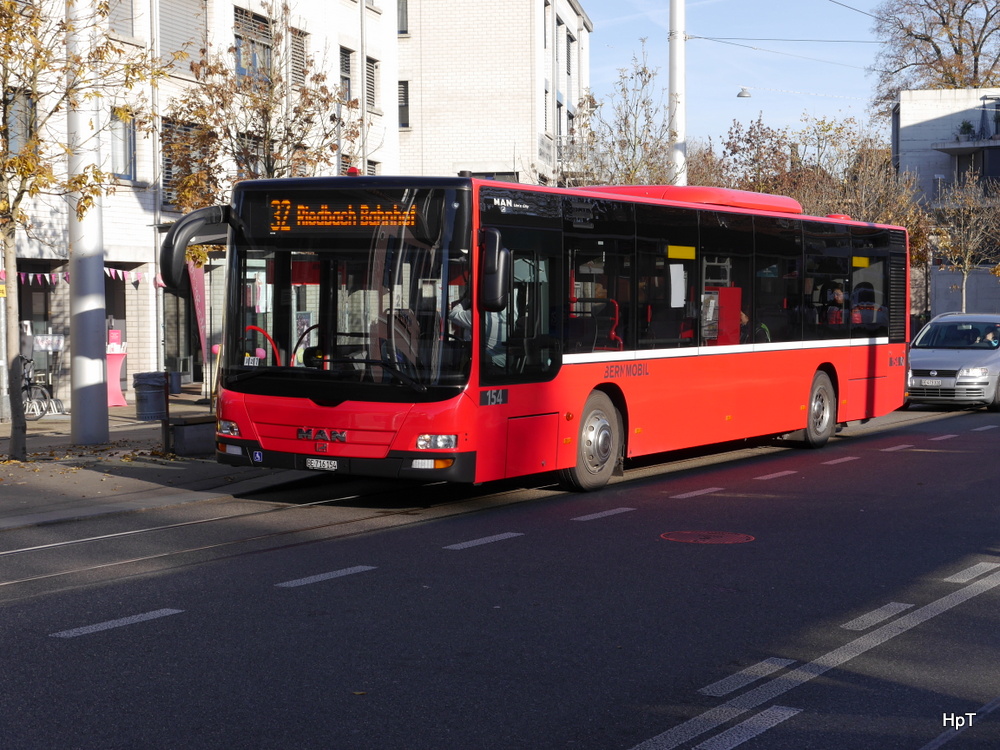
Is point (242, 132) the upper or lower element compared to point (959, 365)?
upper

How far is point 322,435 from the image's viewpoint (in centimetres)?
1130

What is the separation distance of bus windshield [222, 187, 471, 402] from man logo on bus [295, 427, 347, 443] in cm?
27

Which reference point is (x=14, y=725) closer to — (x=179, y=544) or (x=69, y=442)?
(x=179, y=544)

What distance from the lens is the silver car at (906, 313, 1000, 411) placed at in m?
23.6

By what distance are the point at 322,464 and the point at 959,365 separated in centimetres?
1567

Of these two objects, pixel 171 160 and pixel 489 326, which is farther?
pixel 171 160

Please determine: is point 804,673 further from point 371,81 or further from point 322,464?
point 371,81

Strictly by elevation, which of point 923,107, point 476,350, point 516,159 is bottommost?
point 476,350

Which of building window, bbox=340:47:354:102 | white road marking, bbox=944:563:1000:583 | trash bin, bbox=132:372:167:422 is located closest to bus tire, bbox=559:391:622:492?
white road marking, bbox=944:563:1000:583

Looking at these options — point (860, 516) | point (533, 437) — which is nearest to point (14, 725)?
point (533, 437)

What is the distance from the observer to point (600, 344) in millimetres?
12805

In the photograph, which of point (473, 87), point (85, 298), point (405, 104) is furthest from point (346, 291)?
point (405, 104)

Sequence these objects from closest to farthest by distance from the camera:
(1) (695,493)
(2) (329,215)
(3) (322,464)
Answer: (3) (322,464) → (2) (329,215) → (1) (695,493)

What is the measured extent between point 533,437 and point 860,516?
9.27 ft
